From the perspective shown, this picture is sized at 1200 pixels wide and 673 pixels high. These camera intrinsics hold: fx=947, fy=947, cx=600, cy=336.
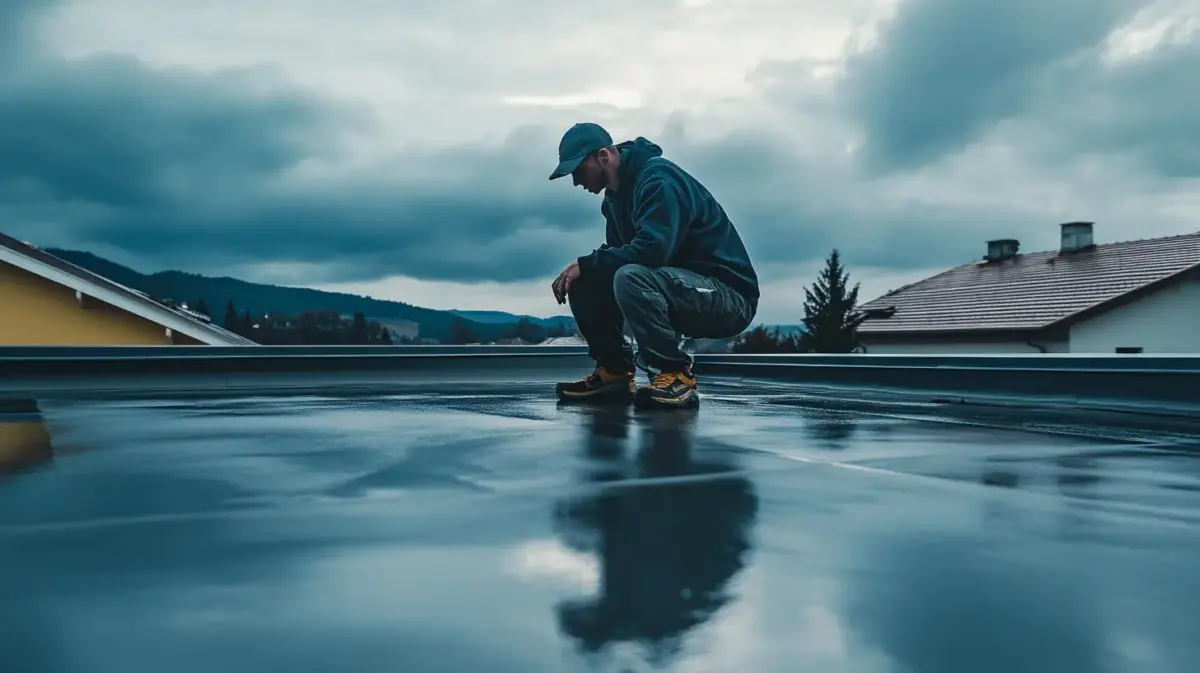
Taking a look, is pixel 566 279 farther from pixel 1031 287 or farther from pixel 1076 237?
pixel 1076 237

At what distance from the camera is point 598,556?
4.99 ft

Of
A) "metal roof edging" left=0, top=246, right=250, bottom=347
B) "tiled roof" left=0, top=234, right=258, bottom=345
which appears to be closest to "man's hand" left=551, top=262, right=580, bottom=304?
"tiled roof" left=0, top=234, right=258, bottom=345

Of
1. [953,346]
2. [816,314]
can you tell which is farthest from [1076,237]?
[816,314]

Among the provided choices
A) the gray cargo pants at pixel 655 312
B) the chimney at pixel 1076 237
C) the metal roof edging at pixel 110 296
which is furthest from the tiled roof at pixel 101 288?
the chimney at pixel 1076 237

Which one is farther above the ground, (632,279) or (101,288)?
(101,288)

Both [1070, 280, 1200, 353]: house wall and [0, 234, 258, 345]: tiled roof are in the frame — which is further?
[1070, 280, 1200, 353]: house wall

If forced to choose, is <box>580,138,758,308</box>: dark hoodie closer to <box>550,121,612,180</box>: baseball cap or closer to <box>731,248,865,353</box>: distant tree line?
<box>550,121,612,180</box>: baseball cap

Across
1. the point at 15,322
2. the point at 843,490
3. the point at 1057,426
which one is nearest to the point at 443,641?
the point at 843,490

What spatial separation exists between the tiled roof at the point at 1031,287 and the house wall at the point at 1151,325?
0.61 meters

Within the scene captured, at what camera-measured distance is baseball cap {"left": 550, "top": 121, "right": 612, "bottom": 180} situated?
4195 millimetres

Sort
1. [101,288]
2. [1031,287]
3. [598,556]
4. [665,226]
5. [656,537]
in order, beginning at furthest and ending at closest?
[1031,287], [101,288], [665,226], [656,537], [598,556]

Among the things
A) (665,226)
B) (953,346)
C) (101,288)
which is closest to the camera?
(665,226)

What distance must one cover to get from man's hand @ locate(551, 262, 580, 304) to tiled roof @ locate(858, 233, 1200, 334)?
22713 mm

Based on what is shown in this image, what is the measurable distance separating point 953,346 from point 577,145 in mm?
24720
